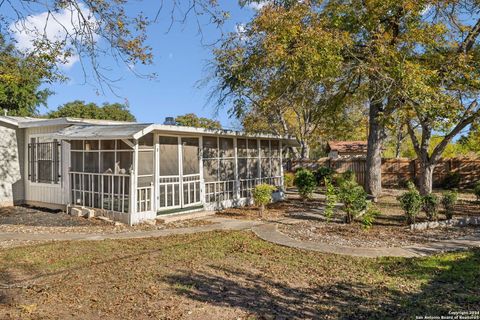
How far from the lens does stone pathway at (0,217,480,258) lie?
7387 mm

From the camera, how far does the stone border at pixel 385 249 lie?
23.8ft

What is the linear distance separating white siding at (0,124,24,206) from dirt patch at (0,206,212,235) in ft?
5.50

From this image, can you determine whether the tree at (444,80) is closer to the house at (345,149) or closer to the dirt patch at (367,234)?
the dirt patch at (367,234)

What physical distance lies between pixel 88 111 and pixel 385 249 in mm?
38404

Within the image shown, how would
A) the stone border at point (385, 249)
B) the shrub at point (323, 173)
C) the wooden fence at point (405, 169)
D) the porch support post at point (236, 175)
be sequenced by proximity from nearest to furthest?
the stone border at point (385, 249)
the porch support post at point (236, 175)
the shrub at point (323, 173)
the wooden fence at point (405, 169)

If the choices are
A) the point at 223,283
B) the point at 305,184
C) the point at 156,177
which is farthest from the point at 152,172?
the point at 305,184

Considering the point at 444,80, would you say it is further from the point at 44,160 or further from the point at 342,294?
the point at 44,160

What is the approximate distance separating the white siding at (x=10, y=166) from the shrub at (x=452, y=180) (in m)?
21.2

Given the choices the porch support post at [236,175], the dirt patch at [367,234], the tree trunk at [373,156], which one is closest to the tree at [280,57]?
the porch support post at [236,175]

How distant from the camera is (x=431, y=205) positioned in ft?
33.2

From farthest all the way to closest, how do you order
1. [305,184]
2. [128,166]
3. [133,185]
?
[305,184] < [128,166] < [133,185]

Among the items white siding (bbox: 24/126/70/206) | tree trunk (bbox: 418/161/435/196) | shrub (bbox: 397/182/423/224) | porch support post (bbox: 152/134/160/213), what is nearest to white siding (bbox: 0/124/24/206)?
white siding (bbox: 24/126/70/206)

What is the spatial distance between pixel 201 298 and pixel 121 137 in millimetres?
5995

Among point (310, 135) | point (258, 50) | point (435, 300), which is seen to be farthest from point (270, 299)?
point (310, 135)
